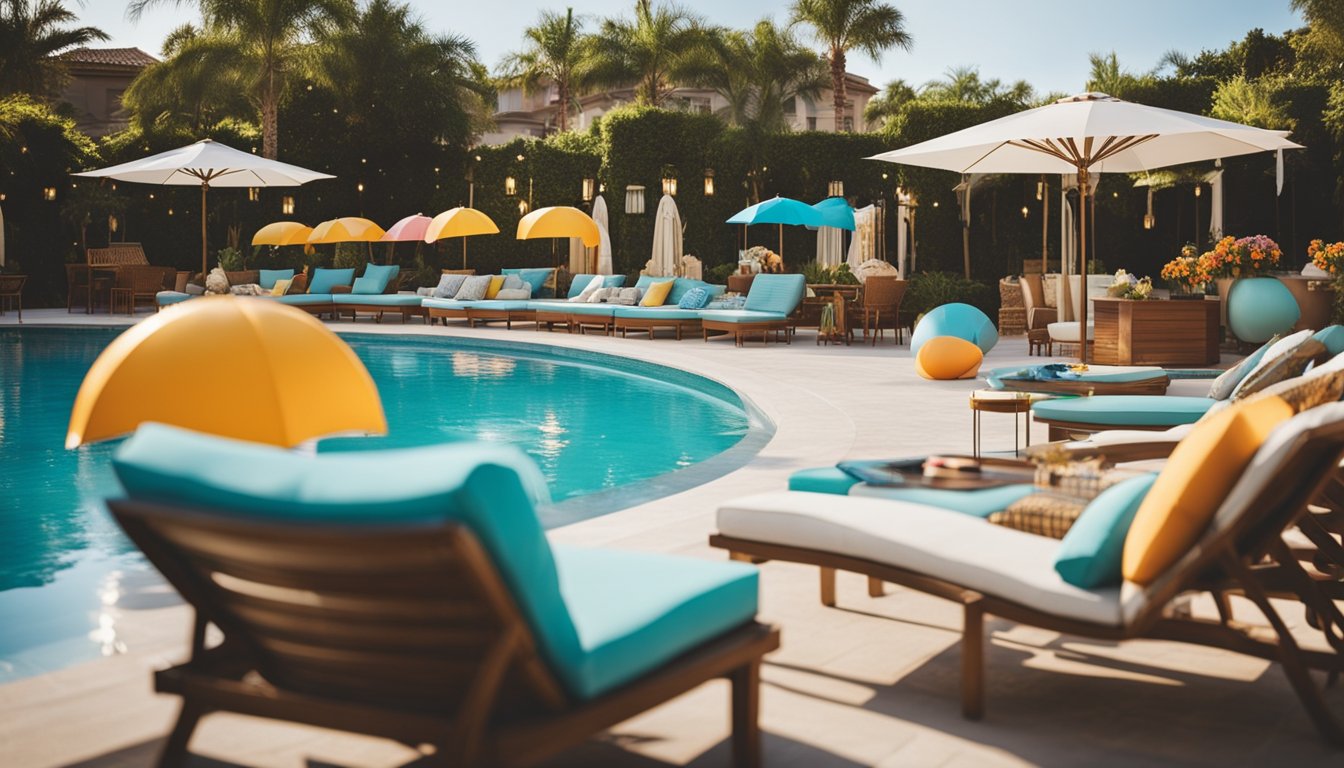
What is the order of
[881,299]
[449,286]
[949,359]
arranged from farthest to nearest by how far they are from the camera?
[449,286], [881,299], [949,359]

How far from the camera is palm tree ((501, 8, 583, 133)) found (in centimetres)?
3319

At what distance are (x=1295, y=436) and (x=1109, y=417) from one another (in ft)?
11.9

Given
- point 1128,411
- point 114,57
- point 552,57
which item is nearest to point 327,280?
point 552,57

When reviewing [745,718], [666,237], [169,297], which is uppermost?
[666,237]

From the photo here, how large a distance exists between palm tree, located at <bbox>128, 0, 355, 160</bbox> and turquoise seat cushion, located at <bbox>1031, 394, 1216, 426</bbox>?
75.0 ft

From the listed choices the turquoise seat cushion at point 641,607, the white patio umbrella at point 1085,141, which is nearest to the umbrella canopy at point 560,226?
the white patio umbrella at point 1085,141

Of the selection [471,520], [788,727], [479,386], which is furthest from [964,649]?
[479,386]

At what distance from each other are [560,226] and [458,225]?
1904 millimetres

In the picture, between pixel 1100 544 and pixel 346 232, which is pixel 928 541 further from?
pixel 346 232

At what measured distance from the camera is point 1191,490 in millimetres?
2717

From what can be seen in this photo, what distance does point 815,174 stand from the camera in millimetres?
23828

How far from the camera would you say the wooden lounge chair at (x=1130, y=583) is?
2697 mm

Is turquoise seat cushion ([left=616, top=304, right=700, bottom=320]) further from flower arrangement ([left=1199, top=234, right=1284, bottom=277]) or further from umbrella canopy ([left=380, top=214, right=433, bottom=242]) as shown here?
flower arrangement ([left=1199, top=234, right=1284, bottom=277])

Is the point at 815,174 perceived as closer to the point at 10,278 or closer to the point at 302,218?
the point at 302,218
